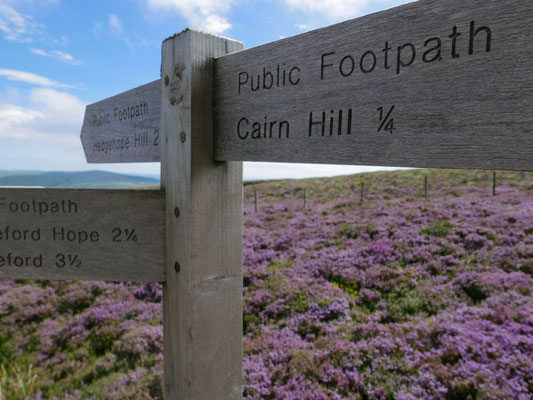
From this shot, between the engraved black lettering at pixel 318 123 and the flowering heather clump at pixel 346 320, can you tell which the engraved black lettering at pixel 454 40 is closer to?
the engraved black lettering at pixel 318 123

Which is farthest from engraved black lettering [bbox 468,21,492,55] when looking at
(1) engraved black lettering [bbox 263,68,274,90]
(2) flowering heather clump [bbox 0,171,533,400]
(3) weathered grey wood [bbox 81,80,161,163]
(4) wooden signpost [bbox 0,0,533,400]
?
(2) flowering heather clump [bbox 0,171,533,400]

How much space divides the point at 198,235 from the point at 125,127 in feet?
4.29

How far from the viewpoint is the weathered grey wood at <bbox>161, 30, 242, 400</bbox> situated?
169 cm

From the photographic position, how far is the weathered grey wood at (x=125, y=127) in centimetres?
222

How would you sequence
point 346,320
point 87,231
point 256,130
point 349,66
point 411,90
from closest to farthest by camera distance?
point 411,90
point 349,66
point 256,130
point 87,231
point 346,320

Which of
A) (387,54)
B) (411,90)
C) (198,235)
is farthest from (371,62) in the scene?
(198,235)

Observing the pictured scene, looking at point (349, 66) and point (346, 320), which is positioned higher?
point (349, 66)

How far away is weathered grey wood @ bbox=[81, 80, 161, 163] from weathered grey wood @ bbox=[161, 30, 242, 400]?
39cm

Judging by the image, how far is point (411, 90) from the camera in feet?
3.69

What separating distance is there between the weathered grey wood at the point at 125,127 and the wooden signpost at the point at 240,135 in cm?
3

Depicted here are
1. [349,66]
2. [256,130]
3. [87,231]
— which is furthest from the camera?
[87,231]

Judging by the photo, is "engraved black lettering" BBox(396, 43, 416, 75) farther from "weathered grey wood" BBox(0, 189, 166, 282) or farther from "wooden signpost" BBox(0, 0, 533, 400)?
"weathered grey wood" BBox(0, 189, 166, 282)

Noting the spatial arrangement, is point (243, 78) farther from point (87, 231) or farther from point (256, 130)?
point (87, 231)

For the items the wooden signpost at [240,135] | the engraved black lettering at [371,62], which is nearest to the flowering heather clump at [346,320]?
the wooden signpost at [240,135]
